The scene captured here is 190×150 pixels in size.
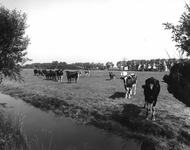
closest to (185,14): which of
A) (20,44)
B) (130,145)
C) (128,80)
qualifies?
(130,145)

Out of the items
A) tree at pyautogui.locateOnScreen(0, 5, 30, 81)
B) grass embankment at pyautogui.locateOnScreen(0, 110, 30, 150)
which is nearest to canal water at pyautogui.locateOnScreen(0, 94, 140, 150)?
grass embankment at pyautogui.locateOnScreen(0, 110, 30, 150)

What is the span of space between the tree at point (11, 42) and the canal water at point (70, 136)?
6420 mm

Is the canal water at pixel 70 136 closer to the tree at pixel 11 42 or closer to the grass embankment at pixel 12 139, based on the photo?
the grass embankment at pixel 12 139

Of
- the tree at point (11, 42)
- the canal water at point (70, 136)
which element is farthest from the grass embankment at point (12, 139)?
the tree at point (11, 42)

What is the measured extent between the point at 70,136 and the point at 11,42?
36.4 ft

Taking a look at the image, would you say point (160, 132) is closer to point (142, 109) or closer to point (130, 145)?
point (130, 145)

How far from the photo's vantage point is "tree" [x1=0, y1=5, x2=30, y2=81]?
13055 millimetres

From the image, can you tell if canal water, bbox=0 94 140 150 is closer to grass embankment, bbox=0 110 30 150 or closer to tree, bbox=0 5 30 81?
grass embankment, bbox=0 110 30 150

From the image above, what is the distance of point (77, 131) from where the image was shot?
7.92 metres

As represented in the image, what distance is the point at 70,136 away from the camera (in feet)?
24.0

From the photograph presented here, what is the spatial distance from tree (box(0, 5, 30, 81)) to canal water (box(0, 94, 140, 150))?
642 centimetres

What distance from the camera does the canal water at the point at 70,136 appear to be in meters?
6.44

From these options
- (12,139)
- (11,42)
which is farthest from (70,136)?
(11,42)

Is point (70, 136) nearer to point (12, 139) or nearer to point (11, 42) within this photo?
point (12, 139)
